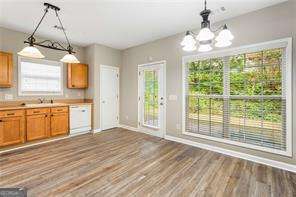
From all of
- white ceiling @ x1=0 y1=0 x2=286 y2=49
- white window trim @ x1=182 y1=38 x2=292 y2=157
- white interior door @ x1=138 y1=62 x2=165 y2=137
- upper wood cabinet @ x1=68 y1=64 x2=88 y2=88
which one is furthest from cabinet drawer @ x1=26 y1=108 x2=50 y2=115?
white window trim @ x1=182 y1=38 x2=292 y2=157

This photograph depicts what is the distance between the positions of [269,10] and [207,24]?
1.99m

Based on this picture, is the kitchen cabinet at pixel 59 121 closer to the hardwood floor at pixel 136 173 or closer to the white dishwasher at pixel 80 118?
the white dishwasher at pixel 80 118

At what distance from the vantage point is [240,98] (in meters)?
A: 3.31

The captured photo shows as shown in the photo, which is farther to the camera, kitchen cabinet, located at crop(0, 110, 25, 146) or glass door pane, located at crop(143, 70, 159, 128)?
glass door pane, located at crop(143, 70, 159, 128)

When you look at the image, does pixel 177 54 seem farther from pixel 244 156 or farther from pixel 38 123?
pixel 38 123

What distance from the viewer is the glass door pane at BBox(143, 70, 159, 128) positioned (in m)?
4.92

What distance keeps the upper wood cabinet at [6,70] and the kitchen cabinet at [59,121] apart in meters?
1.11

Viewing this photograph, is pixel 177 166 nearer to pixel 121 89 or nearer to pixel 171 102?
pixel 171 102

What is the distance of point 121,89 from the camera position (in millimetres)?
5980

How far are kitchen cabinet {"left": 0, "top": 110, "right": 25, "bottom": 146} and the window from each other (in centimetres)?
83

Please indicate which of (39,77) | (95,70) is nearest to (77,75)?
(95,70)

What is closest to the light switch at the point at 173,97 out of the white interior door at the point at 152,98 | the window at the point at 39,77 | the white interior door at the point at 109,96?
the white interior door at the point at 152,98

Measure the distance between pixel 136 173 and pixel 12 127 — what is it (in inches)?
117

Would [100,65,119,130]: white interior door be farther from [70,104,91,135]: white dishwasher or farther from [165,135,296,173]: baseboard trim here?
[165,135,296,173]: baseboard trim
